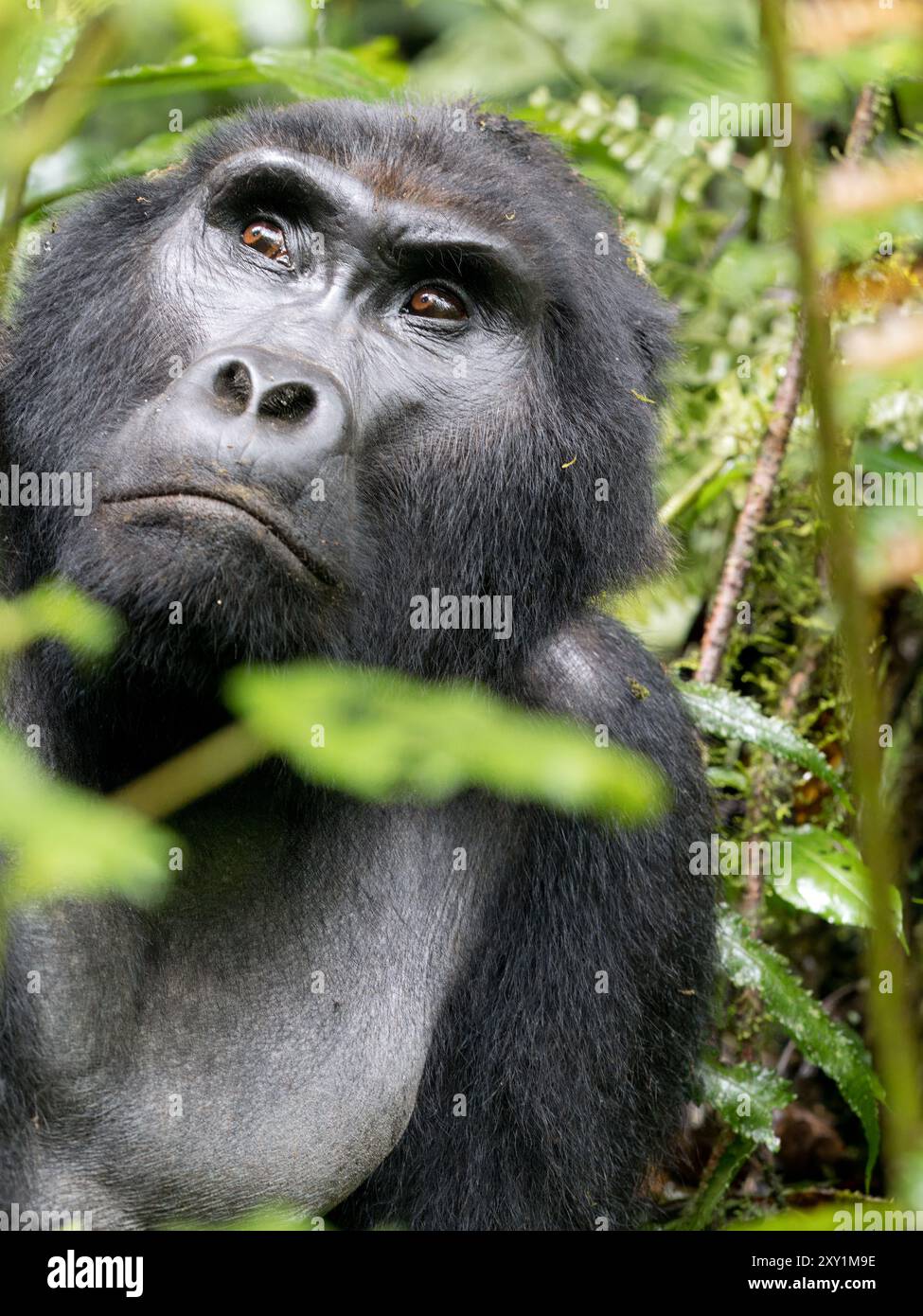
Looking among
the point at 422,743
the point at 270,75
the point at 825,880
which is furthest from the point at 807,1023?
the point at 270,75

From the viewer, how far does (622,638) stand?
4145 mm

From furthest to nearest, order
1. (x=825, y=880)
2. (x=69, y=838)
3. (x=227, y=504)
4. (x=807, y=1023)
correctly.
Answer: (x=825, y=880) → (x=807, y=1023) → (x=227, y=504) → (x=69, y=838)

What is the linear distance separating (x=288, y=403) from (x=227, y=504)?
0.76 feet

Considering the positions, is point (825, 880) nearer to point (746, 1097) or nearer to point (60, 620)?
point (746, 1097)

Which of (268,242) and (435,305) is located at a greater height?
(268,242)

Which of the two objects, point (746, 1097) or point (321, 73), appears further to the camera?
point (321, 73)

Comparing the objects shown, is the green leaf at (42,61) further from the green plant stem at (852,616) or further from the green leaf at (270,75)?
the green plant stem at (852,616)

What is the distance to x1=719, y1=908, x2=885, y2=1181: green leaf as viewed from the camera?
13.0ft

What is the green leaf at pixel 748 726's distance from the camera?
14.0 ft

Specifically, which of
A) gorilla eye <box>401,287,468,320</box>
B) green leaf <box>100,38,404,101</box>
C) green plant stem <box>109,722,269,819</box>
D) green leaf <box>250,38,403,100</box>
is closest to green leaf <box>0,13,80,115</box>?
green leaf <box>100,38,404,101</box>

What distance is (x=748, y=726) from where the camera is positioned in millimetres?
4324

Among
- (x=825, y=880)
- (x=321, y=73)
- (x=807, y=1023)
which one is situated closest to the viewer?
(x=807, y=1023)

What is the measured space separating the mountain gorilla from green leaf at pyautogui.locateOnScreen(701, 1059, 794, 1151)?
7.0 inches
